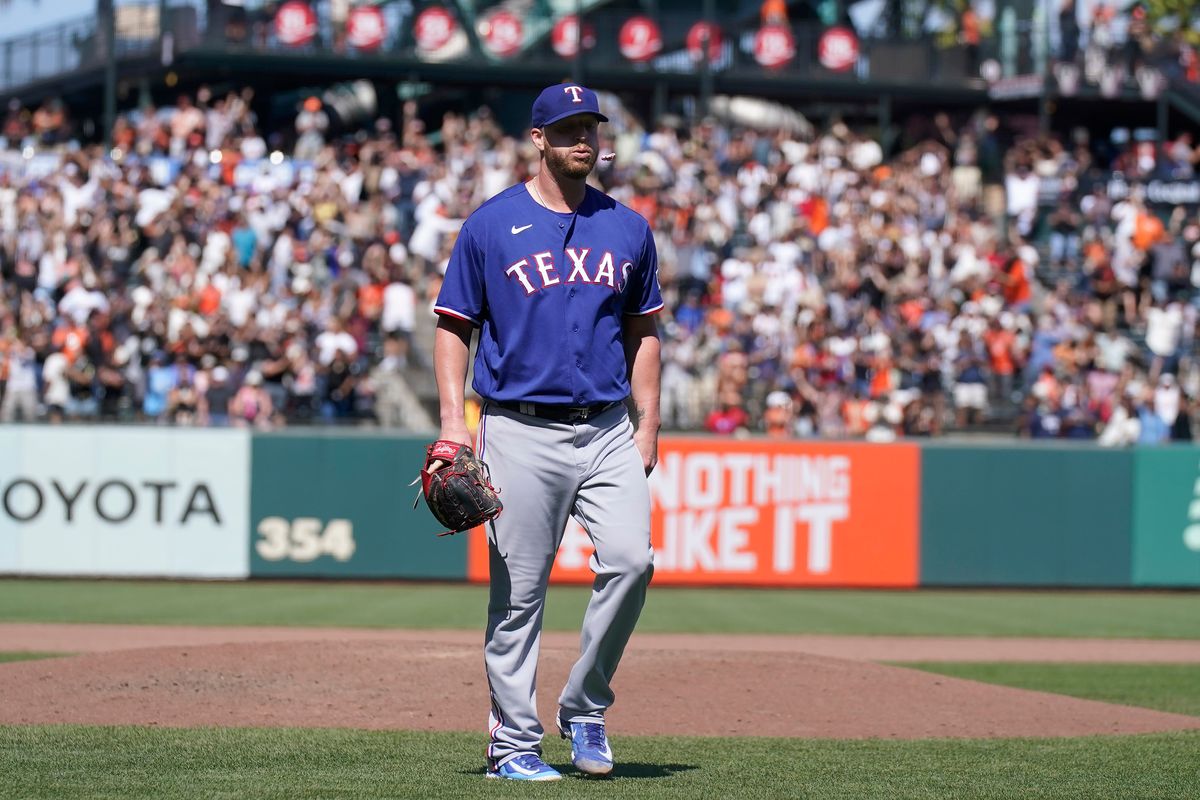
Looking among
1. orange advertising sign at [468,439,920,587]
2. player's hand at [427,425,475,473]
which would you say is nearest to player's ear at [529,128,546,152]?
player's hand at [427,425,475,473]

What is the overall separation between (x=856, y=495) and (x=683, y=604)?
8.58 ft

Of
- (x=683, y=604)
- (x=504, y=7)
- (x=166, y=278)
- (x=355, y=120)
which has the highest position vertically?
(x=504, y=7)

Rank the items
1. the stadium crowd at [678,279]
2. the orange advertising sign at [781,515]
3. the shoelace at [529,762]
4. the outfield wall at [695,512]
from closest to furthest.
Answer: the shoelace at [529,762], the outfield wall at [695,512], the orange advertising sign at [781,515], the stadium crowd at [678,279]

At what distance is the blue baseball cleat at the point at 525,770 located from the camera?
525cm

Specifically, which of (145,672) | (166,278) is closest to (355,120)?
(166,278)

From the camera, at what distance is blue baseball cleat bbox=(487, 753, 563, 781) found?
207 inches

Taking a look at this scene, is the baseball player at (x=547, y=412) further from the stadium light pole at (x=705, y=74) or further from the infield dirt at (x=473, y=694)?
the stadium light pole at (x=705, y=74)

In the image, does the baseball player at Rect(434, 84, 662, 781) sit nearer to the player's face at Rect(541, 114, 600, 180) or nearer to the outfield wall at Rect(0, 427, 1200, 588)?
the player's face at Rect(541, 114, 600, 180)

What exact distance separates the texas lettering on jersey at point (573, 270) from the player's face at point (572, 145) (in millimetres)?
257

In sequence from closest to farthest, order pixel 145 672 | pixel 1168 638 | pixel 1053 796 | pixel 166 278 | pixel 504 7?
pixel 1053 796
pixel 145 672
pixel 1168 638
pixel 166 278
pixel 504 7

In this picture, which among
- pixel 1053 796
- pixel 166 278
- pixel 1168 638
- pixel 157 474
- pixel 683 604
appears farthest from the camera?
pixel 166 278

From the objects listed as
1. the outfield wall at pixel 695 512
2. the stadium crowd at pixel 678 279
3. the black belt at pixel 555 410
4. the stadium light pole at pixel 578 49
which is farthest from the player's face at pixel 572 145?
the stadium light pole at pixel 578 49

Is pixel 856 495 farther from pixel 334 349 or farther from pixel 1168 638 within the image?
pixel 334 349

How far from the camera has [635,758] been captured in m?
6.00
